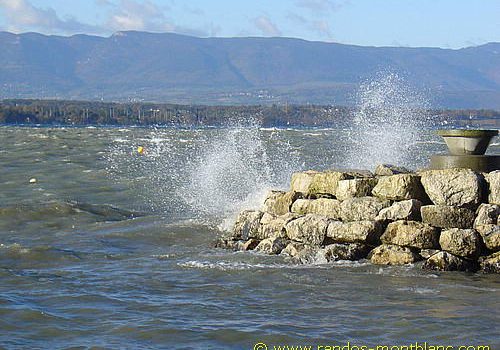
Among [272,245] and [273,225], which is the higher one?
[273,225]

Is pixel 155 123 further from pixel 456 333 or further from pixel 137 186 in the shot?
pixel 456 333

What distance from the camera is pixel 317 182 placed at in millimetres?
17750

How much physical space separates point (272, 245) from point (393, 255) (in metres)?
2.29

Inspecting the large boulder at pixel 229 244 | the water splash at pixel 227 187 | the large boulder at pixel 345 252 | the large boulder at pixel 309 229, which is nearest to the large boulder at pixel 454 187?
the large boulder at pixel 345 252

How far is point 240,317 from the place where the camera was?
12070 mm

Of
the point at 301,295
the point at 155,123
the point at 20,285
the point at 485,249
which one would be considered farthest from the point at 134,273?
the point at 155,123

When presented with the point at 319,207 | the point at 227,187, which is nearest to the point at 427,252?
the point at 319,207

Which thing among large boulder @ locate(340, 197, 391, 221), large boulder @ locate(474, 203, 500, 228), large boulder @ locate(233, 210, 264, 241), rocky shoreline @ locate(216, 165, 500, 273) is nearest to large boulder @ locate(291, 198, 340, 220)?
rocky shoreline @ locate(216, 165, 500, 273)

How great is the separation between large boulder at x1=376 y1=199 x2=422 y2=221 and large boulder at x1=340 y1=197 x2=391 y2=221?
0.24m

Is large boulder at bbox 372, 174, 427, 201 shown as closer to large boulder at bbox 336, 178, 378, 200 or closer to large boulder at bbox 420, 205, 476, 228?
large boulder at bbox 336, 178, 378, 200

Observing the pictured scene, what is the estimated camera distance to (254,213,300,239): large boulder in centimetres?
1698

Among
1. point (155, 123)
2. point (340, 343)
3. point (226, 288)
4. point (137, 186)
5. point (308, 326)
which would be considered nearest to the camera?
point (340, 343)

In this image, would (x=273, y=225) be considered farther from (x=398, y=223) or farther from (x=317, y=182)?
(x=398, y=223)

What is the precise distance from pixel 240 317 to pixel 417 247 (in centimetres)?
444
